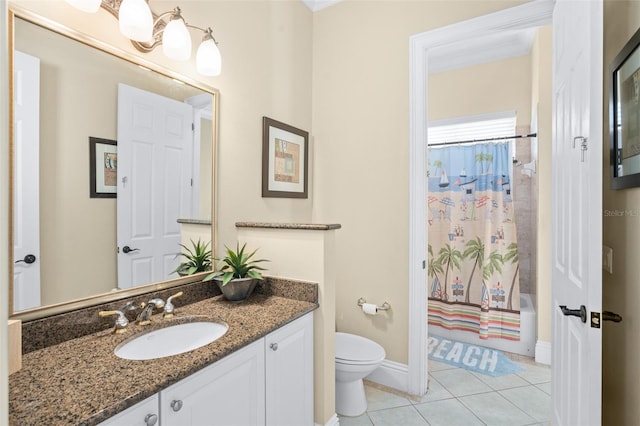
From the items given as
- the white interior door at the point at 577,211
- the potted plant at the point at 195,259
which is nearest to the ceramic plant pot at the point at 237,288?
the potted plant at the point at 195,259

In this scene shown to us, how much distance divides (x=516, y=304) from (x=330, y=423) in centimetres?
203

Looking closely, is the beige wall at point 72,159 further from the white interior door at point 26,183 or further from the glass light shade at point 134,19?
the glass light shade at point 134,19

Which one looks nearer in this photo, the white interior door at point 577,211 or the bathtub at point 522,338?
the white interior door at point 577,211

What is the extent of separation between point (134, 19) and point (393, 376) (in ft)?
8.08

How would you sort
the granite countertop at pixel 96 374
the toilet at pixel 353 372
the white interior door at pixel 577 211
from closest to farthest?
the granite countertop at pixel 96 374, the white interior door at pixel 577 211, the toilet at pixel 353 372

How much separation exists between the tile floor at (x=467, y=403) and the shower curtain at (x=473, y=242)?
1.94 ft

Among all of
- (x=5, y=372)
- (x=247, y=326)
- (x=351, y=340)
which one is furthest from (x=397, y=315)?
(x=5, y=372)

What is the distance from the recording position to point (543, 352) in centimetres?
258

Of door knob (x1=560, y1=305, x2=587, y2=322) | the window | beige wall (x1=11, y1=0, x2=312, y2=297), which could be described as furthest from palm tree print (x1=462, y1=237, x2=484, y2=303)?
door knob (x1=560, y1=305, x2=587, y2=322)

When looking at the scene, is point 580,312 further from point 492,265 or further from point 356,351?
point 492,265

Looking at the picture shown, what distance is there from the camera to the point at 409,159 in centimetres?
219

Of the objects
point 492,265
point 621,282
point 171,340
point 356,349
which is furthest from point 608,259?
point 171,340

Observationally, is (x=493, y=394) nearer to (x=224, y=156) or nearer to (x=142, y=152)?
(x=224, y=156)

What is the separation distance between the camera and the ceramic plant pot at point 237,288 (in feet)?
5.20
